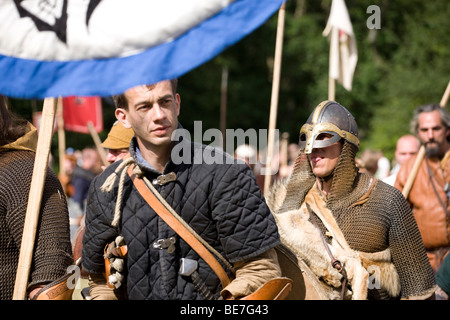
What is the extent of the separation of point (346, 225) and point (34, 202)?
2021 mm

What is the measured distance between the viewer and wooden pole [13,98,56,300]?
3.13 meters

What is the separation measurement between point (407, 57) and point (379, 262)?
27264mm

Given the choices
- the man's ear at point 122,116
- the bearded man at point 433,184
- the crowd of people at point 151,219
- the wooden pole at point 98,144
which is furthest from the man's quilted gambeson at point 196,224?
the wooden pole at point 98,144

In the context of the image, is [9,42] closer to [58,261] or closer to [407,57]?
[58,261]

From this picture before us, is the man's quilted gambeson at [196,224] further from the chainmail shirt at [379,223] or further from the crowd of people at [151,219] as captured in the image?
the chainmail shirt at [379,223]

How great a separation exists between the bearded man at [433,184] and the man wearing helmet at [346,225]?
63.6 inches

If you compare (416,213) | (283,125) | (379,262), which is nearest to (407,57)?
(283,125)

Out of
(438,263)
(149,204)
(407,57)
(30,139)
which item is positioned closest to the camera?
(149,204)

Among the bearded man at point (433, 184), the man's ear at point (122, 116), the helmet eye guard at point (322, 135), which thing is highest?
the man's ear at point (122, 116)

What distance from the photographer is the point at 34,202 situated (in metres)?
3.15

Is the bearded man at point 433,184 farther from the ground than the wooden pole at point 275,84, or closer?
closer

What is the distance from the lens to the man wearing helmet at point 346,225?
4199 millimetres

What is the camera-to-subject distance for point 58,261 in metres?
3.29

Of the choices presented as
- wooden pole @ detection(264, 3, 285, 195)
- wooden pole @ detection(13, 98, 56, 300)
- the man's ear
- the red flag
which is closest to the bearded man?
wooden pole @ detection(264, 3, 285, 195)
